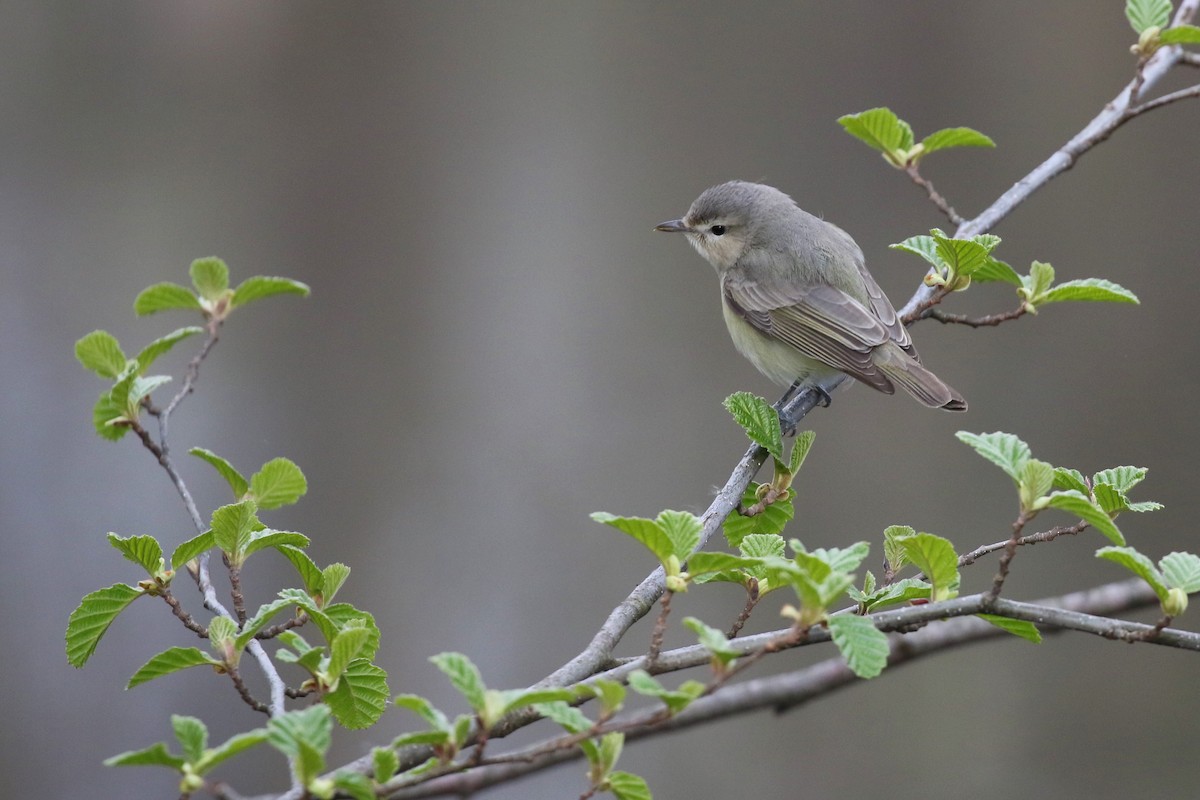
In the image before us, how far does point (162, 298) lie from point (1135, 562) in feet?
4.98

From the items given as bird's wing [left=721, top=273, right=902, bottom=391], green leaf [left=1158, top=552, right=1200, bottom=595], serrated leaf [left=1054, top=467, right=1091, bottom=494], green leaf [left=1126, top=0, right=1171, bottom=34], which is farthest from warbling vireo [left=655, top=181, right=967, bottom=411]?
green leaf [left=1158, top=552, right=1200, bottom=595]

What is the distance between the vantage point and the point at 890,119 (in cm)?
245

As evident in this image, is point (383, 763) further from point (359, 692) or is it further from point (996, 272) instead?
point (996, 272)

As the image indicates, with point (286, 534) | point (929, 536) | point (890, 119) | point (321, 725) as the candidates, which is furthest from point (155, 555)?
point (890, 119)

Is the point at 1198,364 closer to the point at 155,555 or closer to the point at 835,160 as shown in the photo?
the point at 835,160

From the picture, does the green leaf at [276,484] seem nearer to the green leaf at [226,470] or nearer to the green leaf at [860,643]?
the green leaf at [226,470]

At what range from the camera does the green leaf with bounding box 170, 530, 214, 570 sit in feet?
4.91

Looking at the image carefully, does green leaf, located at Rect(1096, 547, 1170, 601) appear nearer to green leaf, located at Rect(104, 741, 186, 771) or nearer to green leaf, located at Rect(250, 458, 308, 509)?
green leaf, located at Rect(104, 741, 186, 771)

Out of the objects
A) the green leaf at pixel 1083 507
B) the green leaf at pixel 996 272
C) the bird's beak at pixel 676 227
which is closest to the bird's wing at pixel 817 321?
the bird's beak at pixel 676 227

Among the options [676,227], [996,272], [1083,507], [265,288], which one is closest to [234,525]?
[265,288]

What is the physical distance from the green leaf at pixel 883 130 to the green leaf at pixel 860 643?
1.42 metres

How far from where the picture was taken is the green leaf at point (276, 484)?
68.4 inches

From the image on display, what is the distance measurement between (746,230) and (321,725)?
3160mm

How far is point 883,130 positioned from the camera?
249cm
